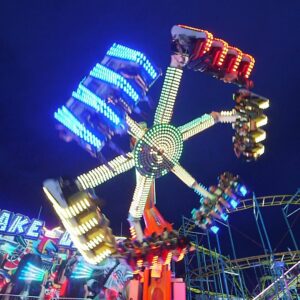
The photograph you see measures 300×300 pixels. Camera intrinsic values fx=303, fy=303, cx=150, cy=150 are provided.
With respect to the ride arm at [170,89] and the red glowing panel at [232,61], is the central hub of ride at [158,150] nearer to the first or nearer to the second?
the ride arm at [170,89]

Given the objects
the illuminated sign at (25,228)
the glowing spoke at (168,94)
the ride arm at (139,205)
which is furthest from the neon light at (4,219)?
the glowing spoke at (168,94)

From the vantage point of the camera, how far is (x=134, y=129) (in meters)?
10.9

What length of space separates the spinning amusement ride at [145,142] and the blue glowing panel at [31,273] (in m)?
12.0

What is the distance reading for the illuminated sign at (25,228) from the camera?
68.9 ft

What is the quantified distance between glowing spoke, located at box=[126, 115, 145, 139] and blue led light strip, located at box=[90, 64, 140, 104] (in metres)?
1.57

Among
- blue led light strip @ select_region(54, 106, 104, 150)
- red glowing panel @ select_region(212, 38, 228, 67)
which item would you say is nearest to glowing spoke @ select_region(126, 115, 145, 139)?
blue led light strip @ select_region(54, 106, 104, 150)

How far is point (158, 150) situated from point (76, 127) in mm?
2930

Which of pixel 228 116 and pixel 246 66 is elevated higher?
pixel 246 66

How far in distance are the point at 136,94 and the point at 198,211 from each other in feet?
17.0

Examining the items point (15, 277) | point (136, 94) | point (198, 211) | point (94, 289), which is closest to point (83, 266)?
point (94, 289)

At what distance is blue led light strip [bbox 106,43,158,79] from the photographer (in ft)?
32.7

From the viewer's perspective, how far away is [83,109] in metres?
8.96

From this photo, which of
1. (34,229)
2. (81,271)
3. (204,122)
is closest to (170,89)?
(204,122)

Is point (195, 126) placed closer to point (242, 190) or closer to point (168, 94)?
point (168, 94)
